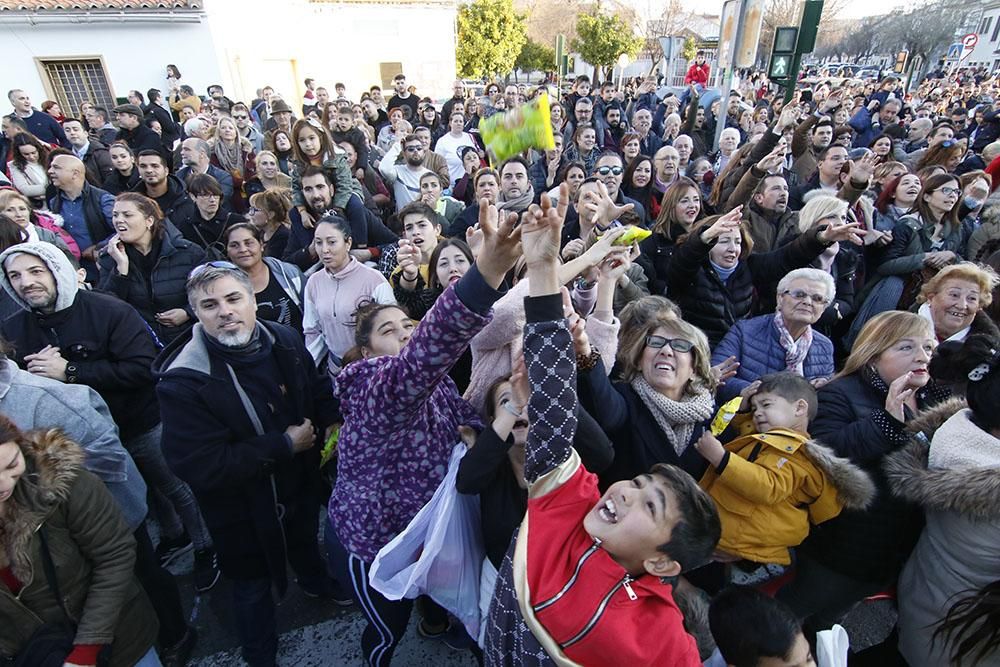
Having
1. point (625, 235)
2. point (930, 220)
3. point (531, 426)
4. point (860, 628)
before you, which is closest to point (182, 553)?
point (531, 426)

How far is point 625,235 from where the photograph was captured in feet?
7.59

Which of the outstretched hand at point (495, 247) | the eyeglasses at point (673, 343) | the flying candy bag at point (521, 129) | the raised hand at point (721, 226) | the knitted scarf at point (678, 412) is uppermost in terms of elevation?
the flying candy bag at point (521, 129)

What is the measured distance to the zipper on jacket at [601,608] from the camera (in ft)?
4.12

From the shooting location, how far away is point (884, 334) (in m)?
2.47

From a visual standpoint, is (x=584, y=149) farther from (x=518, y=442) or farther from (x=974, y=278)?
(x=518, y=442)

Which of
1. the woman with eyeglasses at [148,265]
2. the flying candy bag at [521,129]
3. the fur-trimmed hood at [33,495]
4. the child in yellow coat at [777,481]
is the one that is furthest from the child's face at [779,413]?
the woman with eyeglasses at [148,265]

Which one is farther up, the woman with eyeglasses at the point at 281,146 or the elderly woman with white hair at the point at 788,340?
the woman with eyeglasses at the point at 281,146

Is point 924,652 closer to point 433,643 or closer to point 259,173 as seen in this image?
point 433,643

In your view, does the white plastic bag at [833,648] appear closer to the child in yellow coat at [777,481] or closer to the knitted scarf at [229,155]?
the child in yellow coat at [777,481]

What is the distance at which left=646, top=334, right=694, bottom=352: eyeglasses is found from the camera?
7.30 feet

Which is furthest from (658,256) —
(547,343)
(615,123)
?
(615,123)

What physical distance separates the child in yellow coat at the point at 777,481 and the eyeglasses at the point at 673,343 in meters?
0.34

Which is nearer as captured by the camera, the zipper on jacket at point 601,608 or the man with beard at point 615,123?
the zipper on jacket at point 601,608

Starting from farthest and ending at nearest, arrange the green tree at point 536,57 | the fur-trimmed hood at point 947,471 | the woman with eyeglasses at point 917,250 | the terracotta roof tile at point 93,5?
the green tree at point 536,57 < the terracotta roof tile at point 93,5 < the woman with eyeglasses at point 917,250 < the fur-trimmed hood at point 947,471
